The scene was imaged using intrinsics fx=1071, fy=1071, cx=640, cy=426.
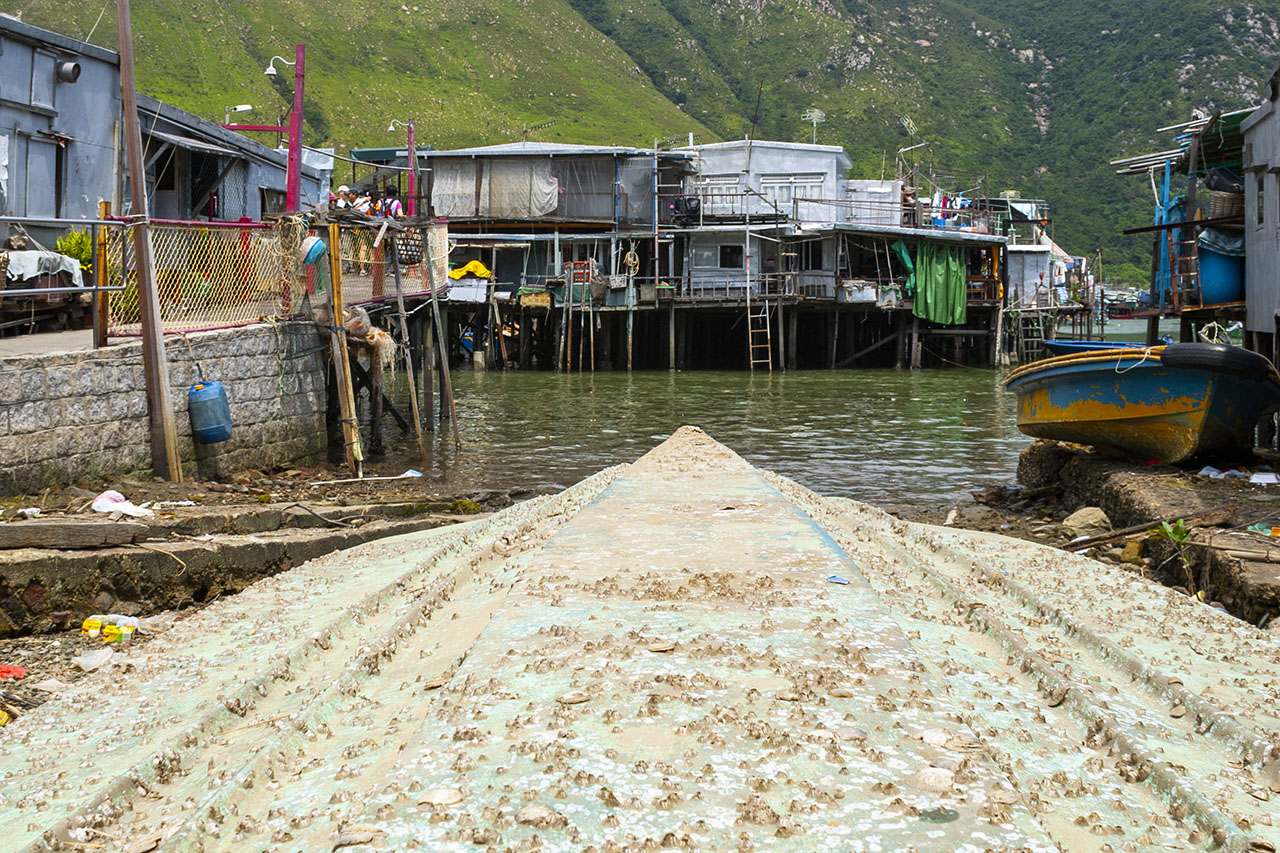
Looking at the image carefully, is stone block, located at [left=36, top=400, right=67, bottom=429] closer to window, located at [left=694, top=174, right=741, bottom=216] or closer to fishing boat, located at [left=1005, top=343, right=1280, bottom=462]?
fishing boat, located at [left=1005, top=343, right=1280, bottom=462]

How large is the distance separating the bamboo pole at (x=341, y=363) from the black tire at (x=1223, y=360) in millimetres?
8333

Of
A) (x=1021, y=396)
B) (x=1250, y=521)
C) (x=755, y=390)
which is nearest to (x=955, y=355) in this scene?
(x=755, y=390)

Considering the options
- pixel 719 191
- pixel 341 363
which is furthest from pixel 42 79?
pixel 719 191

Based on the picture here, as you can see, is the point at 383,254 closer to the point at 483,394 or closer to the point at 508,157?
the point at 483,394

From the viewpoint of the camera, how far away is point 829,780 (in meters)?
2.21

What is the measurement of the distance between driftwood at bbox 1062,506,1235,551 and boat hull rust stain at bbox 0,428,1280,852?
12.2 ft

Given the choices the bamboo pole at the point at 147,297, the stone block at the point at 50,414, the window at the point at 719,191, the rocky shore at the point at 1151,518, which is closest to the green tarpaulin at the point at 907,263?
the window at the point at 719,191

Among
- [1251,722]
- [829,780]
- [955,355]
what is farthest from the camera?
[955,355]

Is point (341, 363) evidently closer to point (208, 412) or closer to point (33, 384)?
point (208, 412)

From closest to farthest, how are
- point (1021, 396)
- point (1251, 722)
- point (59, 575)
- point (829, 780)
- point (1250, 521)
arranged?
point (829, 780)
point (1251, 722)
point (59, 575)
point (1250, 521)
point (1021, 396)

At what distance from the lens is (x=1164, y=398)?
9984 millimetres

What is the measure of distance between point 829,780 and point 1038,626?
196 cm

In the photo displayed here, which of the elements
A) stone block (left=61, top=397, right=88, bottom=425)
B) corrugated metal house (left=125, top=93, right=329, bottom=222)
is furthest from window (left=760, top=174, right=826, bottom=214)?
stone block (left=61, top=397, right=88, bottom=425)

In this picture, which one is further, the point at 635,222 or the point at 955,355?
the point at 955,355
